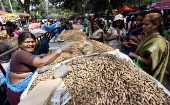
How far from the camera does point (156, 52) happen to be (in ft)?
4.87

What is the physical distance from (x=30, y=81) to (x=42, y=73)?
23 cm

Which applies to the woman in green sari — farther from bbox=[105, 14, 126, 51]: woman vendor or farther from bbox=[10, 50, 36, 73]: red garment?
bbox=[10, 50, 36, 73]: red garment

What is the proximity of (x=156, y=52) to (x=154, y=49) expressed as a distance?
60 millimetres

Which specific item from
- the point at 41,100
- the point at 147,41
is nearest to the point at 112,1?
the point at 147,41

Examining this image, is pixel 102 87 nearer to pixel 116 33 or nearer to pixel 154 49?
pixel 154 49

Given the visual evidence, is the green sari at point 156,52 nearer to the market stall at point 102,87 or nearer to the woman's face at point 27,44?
the market stall at point 102,87

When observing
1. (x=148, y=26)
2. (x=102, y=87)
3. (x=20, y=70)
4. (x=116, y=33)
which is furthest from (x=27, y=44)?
(x=116, y=33)

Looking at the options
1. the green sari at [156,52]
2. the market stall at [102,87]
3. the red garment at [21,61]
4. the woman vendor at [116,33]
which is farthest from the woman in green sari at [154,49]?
the red garment at [21,61]

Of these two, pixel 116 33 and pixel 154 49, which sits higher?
pixel 116 33

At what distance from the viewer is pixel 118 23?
2926 mm

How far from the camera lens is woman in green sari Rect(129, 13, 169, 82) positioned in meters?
1.49

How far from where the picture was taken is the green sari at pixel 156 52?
1.49 meters

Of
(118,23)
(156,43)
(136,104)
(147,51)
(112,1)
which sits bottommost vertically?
(136,104)

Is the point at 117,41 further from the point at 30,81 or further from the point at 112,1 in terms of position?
the point at 112,1
